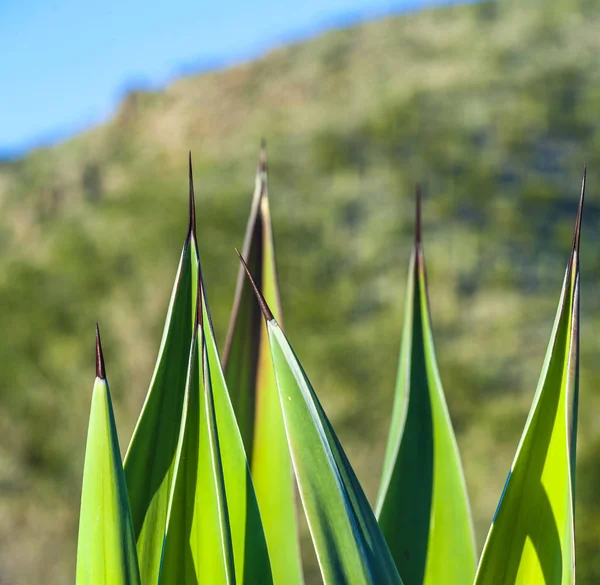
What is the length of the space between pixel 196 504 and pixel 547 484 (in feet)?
1.03

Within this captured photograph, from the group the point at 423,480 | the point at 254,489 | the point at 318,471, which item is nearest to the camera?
the point at 318,471

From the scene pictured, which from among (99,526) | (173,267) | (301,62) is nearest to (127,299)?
(173,267)

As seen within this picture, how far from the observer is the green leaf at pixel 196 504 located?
0.60 metres

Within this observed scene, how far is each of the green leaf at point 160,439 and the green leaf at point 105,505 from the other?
104 millimetres

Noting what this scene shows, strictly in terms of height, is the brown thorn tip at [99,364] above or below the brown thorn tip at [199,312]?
below

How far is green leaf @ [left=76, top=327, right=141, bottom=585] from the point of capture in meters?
0.60

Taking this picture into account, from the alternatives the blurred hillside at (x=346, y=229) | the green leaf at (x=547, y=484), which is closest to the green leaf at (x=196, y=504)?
the green leaf at (x=547, y=484)

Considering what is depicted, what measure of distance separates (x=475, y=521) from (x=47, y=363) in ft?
7.53

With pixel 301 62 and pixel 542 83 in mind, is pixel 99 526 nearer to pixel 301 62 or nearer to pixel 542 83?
pixel 542 83

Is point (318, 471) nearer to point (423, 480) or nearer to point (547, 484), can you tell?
point (547, 484)

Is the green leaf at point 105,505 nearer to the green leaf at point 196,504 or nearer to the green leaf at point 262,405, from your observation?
the green leaf at point 196,504

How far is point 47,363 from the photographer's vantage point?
152 inches

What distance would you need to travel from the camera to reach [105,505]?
0.60m

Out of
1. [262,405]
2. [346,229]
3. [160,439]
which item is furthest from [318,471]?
[346,229]
